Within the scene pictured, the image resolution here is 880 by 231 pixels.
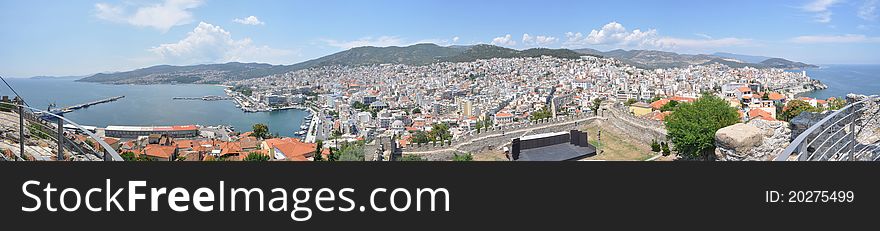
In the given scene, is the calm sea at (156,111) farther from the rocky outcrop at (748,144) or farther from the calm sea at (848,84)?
the calm sea at (848,84)

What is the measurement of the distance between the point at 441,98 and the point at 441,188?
37087mm

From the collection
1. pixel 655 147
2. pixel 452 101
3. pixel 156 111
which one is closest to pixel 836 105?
pixel 655 147

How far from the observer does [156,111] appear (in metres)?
33.7

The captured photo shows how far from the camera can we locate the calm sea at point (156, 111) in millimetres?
29984

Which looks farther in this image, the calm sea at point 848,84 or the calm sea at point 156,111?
the calm sea at point 848,84

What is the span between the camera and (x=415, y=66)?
155 ft

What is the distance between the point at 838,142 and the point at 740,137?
2.30 meters

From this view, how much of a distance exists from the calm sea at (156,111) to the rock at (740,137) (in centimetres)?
2606

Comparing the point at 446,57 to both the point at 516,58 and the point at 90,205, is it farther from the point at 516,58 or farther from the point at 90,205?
the point at 90,205

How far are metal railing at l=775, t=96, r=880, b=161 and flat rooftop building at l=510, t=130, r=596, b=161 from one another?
3.71 metres

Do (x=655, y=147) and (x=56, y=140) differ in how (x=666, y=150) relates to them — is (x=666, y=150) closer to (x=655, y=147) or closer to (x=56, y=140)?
(x=655, y=147)

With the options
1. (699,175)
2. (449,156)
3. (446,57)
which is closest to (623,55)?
(446,57)

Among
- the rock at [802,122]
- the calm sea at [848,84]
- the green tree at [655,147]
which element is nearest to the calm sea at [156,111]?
the green tree at [655,147]

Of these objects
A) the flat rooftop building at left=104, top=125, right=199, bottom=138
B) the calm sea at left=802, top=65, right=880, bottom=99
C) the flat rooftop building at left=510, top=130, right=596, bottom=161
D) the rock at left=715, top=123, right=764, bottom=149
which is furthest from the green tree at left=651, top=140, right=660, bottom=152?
the calm sea at left=802, top=65, right=880, bottom=99
